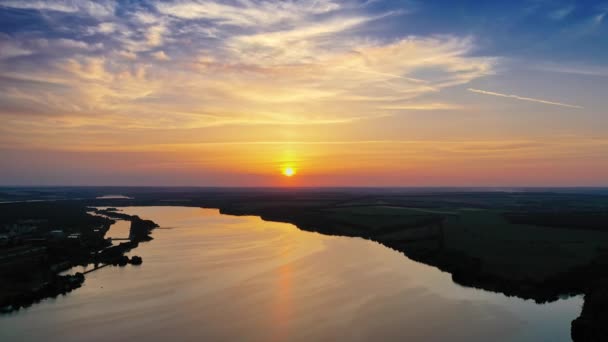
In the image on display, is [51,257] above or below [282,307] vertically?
above

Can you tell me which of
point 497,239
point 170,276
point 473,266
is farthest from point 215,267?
point 497,239

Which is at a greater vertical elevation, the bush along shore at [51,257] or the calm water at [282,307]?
the bush along shore at [51,257]

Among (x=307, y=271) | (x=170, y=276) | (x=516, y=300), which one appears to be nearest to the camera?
(x=516, y=300)

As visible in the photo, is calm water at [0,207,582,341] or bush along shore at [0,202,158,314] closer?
calm water at [0,207,582,341]

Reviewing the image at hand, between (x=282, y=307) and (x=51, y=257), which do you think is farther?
(x=51, y=257)

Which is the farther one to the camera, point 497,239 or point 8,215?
point 8,215

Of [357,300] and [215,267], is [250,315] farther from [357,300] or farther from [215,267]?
[215,267]

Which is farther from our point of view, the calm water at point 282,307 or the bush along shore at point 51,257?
the bush along shore at point 51,257

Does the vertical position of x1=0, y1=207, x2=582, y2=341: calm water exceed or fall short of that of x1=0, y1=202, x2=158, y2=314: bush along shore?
it falls short
